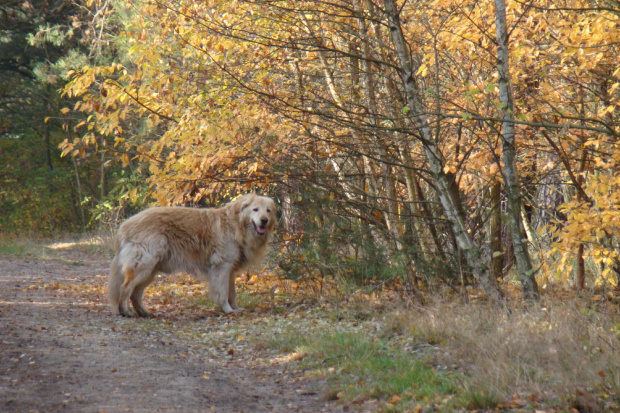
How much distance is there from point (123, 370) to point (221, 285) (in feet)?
12.6

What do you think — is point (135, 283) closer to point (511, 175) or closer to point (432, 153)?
point (432, 153)

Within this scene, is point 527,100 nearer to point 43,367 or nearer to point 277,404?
point 277,404

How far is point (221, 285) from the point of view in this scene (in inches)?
368

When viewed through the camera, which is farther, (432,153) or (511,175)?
(432,153)

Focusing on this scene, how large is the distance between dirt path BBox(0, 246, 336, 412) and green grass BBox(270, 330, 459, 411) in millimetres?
268

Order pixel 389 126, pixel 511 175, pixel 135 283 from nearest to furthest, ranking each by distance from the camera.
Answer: pixel 511 175, pixel 389 126, pixel 135 283

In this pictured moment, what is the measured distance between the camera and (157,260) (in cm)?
888

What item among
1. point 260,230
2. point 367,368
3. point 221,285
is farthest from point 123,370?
point 260,230

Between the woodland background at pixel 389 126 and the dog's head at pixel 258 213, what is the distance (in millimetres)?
364

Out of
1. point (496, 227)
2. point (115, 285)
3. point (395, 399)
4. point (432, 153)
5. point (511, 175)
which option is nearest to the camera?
point (395, 399)

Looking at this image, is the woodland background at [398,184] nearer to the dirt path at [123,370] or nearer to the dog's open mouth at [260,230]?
the dirt path at [123,370]

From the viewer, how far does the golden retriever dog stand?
8.79 meters

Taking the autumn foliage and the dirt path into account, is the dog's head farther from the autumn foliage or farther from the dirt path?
the dirt path

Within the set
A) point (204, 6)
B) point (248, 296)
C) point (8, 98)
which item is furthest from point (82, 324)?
point (8, 98)
